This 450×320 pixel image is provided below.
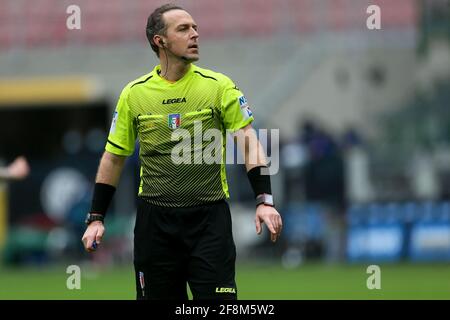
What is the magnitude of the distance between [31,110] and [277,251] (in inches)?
365

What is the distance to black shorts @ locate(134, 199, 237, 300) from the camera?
6.81 metres

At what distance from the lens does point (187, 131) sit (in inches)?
272

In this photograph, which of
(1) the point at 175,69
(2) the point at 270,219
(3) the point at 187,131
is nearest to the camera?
(2) the point at 270,219

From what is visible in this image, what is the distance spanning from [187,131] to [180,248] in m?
0.73

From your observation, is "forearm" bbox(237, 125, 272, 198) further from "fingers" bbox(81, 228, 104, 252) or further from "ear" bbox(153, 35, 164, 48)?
"fingers" bbox(81, 228, 104, 252)

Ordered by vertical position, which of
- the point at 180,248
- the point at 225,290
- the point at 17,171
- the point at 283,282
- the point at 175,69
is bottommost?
the point at 283,282

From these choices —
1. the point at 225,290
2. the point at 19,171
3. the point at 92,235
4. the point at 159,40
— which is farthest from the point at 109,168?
the point at 19,171

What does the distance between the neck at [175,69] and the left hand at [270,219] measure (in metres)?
1.00

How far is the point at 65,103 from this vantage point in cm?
2495

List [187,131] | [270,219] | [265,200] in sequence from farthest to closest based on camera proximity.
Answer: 1. [187,131]
2. [265,200]
3. [270,219]

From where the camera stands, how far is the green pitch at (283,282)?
12.8 m

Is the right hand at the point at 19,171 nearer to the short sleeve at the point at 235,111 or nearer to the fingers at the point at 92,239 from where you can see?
the fingers at the point at 92,239

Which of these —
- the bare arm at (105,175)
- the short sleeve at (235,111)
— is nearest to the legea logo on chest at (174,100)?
the short sleeve at (235,111)

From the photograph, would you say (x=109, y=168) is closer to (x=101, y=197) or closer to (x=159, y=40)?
(x=101, y=197)
